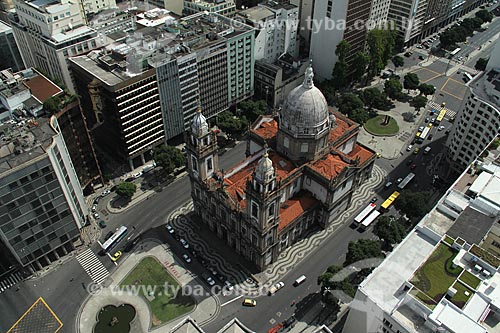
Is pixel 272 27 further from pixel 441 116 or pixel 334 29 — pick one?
pixel 441 116

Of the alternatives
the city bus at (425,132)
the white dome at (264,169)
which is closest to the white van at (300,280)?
the white dome at (264,169)

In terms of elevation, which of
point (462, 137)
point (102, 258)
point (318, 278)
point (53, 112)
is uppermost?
point (53, 112)

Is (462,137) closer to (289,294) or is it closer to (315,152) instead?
(315,152)

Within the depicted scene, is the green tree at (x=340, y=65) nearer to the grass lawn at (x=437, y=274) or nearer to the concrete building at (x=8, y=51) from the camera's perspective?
the grass lawn at (x=437, y=274)

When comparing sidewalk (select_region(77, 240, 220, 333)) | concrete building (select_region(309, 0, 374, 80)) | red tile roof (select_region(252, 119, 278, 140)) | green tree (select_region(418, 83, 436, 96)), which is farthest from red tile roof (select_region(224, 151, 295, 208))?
green tree (select_region(418, 83, 436, 96))

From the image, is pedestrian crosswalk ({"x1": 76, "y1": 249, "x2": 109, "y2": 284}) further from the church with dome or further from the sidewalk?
the church with dome

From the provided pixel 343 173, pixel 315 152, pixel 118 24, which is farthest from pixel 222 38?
pixel 343 173
